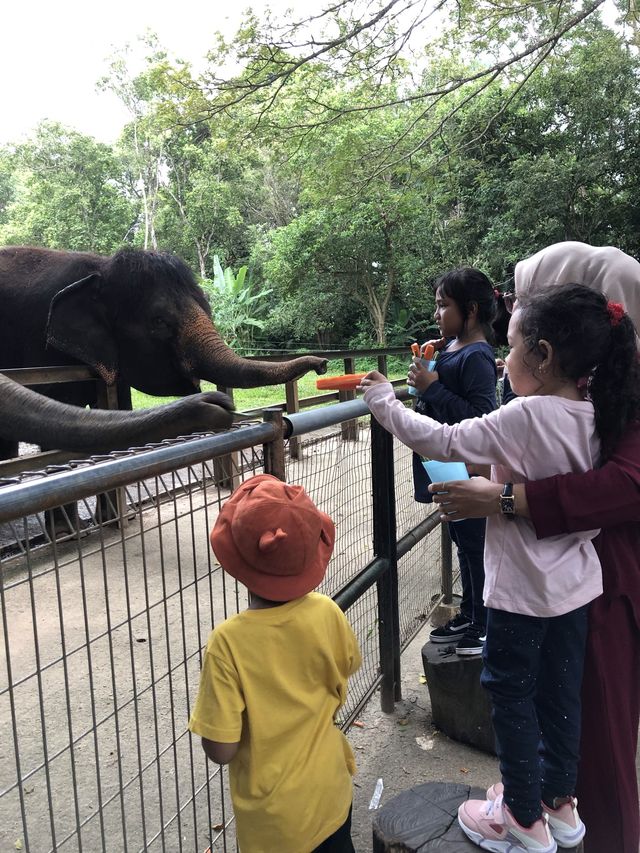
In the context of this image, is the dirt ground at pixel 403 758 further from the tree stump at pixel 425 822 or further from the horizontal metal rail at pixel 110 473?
the horizontal metal rail at pixel 110 473

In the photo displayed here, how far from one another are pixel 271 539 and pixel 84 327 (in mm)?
4530

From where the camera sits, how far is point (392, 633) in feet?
10.5

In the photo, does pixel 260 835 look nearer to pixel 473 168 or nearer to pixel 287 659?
pixel 287 659

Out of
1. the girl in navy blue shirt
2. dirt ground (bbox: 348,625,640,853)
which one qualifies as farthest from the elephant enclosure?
the girl in navy blue shirt

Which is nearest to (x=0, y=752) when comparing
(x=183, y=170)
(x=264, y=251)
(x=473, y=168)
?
(x=473, y=168)

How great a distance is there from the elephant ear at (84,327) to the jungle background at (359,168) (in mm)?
5260

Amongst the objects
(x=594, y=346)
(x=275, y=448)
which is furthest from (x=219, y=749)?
(x=594, y=346)

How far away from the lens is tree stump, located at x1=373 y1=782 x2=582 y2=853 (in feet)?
6.66

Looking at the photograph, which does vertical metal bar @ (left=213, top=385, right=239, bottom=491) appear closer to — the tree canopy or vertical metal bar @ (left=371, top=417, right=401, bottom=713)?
vertical metal bar @ (left=371, top=417, right=401, bottom=713)

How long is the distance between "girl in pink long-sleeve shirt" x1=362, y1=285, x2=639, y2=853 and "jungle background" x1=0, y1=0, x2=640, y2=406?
841 centimetres

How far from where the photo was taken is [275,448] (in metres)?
1.97

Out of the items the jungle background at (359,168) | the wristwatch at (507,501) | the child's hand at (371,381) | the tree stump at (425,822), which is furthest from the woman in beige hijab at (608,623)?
the jungle background at (359,168)

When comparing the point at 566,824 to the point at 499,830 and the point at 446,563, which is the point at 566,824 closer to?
the point at 499,830

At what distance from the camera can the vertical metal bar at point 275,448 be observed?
76.6 inches
